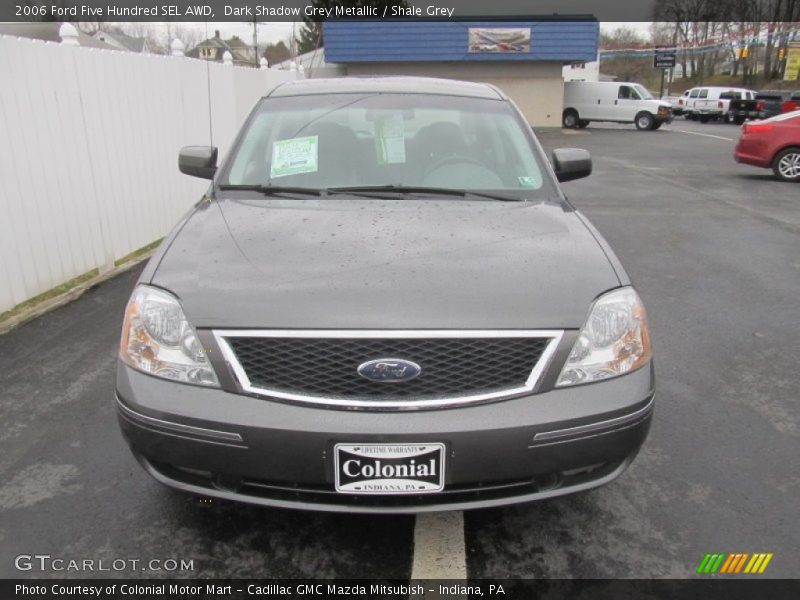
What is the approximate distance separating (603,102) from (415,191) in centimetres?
3272

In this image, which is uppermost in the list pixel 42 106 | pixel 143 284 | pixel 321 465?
pixel 42 106

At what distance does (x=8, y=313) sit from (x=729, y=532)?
4.86 meters

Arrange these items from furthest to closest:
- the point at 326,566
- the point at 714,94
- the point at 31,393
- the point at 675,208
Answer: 1. the point at 714,94
2. the point at 675,208
3. the point at 31,393
4. the point at 326,566

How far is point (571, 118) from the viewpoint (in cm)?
3253

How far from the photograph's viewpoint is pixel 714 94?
3841 cm

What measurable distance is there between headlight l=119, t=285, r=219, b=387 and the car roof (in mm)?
2007

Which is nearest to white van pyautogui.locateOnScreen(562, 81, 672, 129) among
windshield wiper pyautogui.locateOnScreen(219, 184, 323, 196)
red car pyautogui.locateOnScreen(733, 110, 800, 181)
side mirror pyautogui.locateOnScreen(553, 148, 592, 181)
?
red car pyautogui.locateOnScreen(733, 110, 800, 181)

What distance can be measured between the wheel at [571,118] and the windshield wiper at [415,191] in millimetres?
31585

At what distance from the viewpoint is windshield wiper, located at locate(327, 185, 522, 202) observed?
3.18 meters

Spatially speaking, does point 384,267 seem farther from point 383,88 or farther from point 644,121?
point 644,121

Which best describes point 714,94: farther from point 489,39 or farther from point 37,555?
point 37,555

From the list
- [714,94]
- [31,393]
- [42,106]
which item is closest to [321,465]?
[31,393]

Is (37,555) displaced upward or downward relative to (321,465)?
downward

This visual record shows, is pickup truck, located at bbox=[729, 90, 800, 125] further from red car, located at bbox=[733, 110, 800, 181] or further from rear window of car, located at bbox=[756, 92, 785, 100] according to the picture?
red car, located at bbox=[733, 110, 800, 181]
